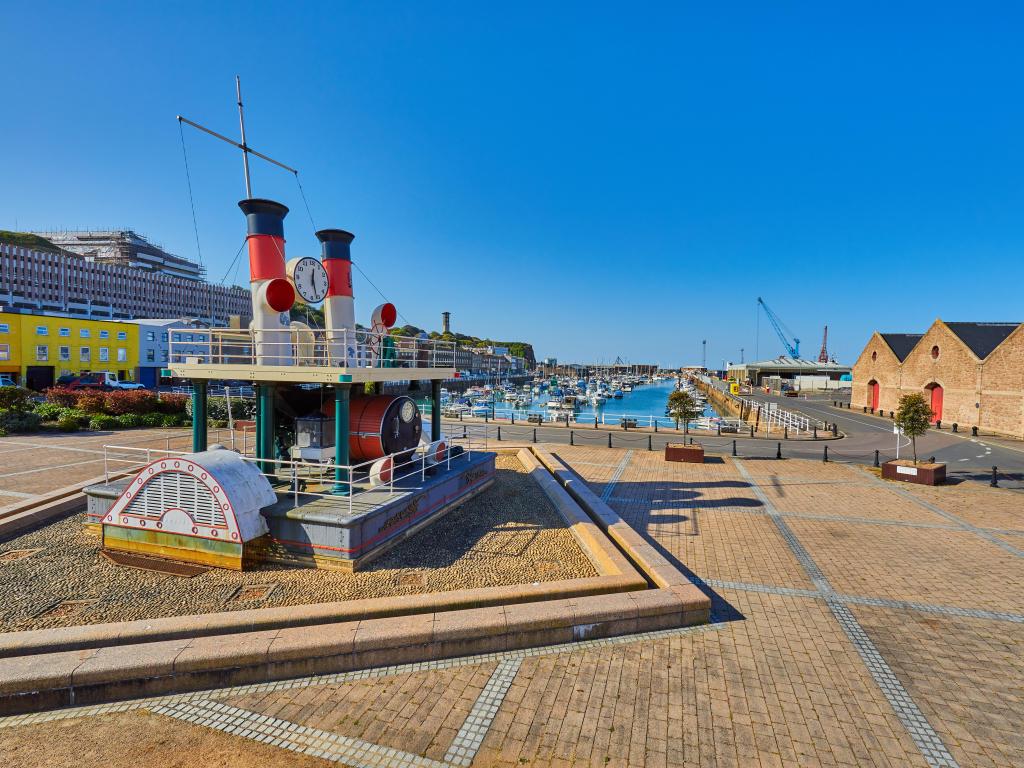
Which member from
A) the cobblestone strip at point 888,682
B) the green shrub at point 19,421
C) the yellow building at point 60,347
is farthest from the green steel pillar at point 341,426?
the yellow building at point 60,347

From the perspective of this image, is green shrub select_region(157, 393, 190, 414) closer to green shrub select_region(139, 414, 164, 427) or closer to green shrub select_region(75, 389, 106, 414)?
green shrub select_region(139, 414, 164, 427)

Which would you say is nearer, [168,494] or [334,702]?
[334,702]

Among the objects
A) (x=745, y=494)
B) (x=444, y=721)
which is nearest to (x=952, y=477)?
(x=745, y=494)

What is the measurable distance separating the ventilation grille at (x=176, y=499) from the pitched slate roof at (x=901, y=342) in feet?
179

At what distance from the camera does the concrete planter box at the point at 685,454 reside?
21750mm

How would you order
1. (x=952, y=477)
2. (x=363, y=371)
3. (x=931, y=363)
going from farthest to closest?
1. (x=931, y=363)
2. (x=952, y=477)
3. (x=363, y=371)

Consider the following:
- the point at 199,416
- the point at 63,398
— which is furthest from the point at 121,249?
the point at 199,416

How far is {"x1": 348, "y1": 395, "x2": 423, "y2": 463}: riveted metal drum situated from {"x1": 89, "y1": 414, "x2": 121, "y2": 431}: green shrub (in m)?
21.7

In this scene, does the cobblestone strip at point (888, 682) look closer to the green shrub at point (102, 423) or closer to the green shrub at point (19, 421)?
the green shrub at point (102, 423)

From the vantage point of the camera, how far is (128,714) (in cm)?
539

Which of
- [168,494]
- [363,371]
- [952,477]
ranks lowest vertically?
[952,477]

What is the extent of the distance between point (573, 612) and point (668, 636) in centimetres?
155

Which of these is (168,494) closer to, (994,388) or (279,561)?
(279,561)

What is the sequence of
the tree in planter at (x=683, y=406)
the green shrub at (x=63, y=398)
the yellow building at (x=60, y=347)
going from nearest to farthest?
the tree in planter at (x=683, y=406) < the green shrub at (x=63, y=398) < the yellow building at (x=60, y=347)
